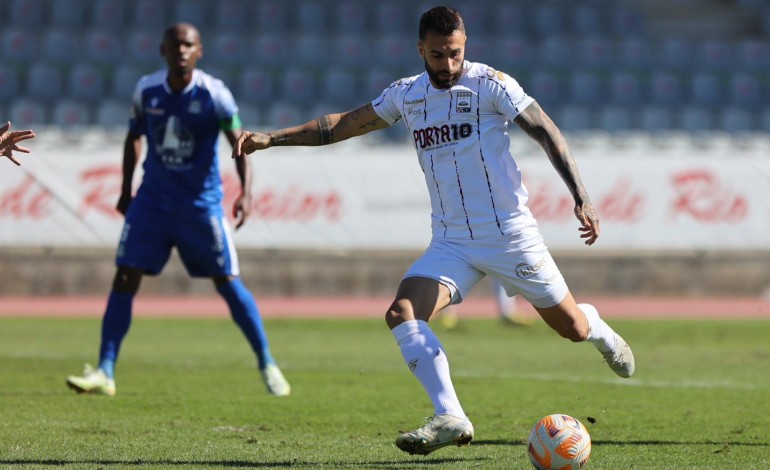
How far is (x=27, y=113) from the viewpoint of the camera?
21.4m

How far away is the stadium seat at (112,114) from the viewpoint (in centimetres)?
2131

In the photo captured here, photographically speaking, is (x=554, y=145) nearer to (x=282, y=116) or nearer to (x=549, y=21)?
(x=282, y=116)

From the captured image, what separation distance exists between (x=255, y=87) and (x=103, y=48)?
293cm

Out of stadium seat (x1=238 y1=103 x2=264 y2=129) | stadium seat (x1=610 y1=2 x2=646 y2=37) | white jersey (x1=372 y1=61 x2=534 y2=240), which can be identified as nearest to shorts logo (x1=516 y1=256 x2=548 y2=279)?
white jersey (x1=372 y1=61 x2=534 y2=240)

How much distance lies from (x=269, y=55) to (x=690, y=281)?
8966 millimetres

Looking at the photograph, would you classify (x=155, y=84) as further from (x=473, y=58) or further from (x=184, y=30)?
(x=473, y=58)

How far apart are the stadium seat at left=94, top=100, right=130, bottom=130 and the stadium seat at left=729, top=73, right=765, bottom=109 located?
37.2 feet

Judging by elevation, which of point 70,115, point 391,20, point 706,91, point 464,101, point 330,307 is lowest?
point 330,307

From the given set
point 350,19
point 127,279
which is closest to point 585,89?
point 350,19

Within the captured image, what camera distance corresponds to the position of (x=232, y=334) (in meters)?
14.3

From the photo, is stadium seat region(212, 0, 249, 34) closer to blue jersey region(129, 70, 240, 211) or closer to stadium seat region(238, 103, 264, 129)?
stadium seat region(238, 103, 264, 129)

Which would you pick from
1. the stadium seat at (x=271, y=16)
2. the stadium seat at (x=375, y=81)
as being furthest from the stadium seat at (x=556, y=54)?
the stadium seat at (x=271, y=16)

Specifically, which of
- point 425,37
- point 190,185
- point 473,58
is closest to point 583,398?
point 190,185

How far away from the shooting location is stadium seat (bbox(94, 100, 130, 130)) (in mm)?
21312
